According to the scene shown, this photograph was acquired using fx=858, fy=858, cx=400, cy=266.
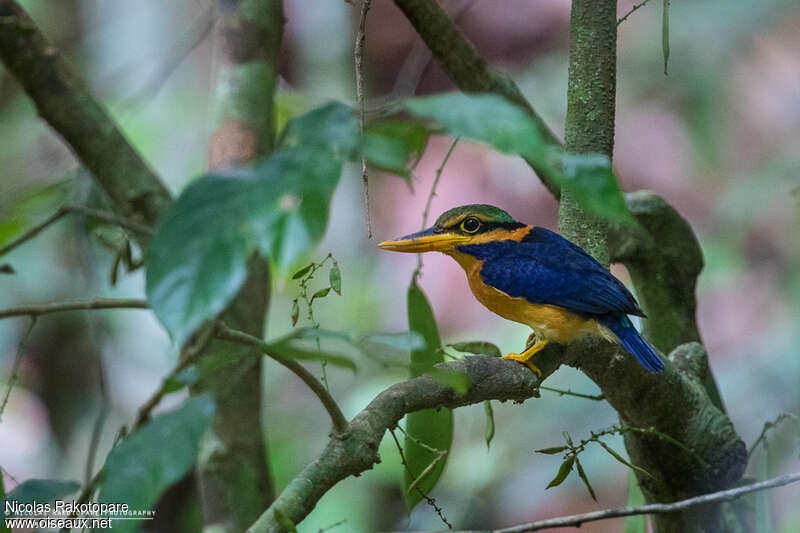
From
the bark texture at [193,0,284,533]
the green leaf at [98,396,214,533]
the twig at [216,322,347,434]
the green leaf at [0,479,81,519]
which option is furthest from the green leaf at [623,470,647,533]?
the green leaf at [98,396,214,533]

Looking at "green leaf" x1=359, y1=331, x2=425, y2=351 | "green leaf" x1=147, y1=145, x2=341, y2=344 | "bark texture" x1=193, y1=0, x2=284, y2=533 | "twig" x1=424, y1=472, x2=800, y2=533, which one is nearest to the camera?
"green leaf" x1=147, y1=145, x2=341, y2=344

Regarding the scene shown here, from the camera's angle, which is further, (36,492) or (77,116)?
(77,116)

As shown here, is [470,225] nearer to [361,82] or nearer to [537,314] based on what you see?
[537,314]

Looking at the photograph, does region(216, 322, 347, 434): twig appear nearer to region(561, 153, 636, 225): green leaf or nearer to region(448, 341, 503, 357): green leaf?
region(561, 153, 636, 225): green leaf

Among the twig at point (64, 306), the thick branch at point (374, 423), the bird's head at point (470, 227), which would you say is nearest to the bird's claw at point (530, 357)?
the thick branch at point (374, 423)

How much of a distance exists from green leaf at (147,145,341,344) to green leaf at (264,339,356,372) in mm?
106

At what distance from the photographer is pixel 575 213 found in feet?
6.81

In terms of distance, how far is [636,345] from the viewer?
6.21ft

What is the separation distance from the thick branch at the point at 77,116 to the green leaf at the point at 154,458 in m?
1.84

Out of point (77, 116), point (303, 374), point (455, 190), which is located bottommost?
point (303, 374)

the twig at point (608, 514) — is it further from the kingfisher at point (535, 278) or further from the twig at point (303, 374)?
the kingfisher at point (535, 278)

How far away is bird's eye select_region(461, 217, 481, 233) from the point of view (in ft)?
7.37

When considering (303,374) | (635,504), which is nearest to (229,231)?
(303,374)

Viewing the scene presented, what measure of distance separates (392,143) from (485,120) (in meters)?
0.10
